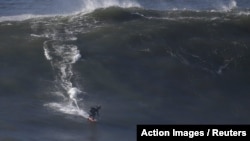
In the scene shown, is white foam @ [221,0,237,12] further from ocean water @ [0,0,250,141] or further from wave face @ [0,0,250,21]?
ocean water @ [0,0,250,141]

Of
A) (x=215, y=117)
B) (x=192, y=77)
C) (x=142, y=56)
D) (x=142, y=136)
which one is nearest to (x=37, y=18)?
(x=142, y=56)

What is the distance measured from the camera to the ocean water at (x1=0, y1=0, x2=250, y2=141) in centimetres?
3872

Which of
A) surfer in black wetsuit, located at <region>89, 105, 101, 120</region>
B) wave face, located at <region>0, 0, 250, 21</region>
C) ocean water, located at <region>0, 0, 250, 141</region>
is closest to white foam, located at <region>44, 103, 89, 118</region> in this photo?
ocean water, located at <region>0, 0, 250, 141</region>

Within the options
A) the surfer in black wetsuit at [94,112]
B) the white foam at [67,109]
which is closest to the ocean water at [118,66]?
the white foam at [67,109]

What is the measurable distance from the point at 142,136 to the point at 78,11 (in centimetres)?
2901

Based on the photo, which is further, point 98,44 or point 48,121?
point 98,44

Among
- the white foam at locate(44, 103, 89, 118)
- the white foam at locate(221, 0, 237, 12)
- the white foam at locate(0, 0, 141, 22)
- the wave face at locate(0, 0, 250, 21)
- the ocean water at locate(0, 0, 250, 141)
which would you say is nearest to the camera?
the ocean water at locate(0, 0, 250, 141)

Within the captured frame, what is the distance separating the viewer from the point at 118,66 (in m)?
45.8

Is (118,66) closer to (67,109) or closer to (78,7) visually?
(67,109)

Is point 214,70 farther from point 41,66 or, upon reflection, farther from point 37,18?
point 37,18

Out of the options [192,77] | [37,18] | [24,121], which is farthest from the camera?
[37,18]

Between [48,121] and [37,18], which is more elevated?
[37,18]

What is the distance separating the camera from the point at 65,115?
3878cm

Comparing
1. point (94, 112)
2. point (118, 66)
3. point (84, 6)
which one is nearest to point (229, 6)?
point (84, 6)
